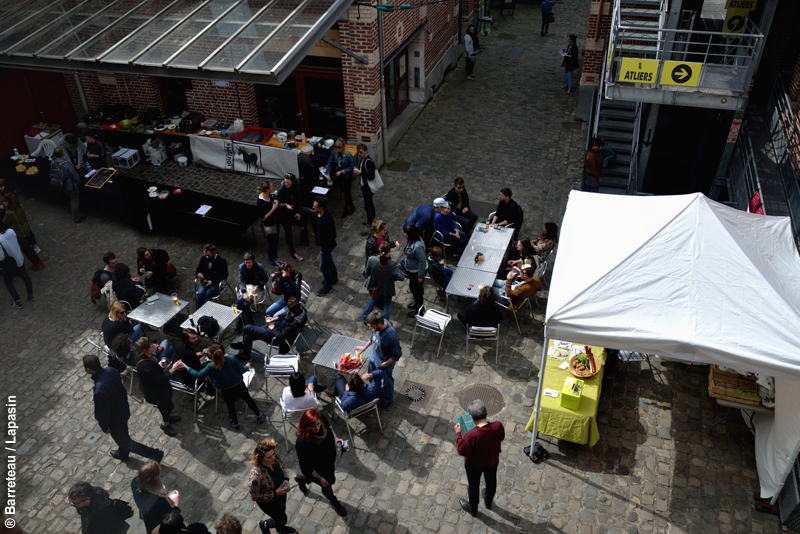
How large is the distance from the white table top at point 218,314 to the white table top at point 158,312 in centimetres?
29

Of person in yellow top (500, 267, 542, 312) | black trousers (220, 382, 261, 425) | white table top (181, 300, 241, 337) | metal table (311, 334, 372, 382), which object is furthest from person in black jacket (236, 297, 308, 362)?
person in yellow top (500, 267, 542, 312)

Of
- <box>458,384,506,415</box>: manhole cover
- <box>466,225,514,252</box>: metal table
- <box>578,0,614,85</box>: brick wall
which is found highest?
<box>578,0,614,85</box>: brick wall

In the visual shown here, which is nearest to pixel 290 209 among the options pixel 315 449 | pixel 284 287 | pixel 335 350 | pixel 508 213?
pixel 284 287

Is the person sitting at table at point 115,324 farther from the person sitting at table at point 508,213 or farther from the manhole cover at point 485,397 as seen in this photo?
the person sitting at table at point 508,213

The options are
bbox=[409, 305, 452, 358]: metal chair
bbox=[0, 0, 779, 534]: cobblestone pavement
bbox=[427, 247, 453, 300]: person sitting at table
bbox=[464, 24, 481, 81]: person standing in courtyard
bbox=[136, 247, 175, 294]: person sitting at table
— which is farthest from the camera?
bbox=[464, 24, 481, 81]: person standing in courtyard

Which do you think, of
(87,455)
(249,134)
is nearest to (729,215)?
(87,455)

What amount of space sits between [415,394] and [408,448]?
1.02 meters

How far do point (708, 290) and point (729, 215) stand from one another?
1.79 m

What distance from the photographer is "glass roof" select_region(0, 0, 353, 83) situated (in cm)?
1156

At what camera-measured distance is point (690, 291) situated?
6.79m

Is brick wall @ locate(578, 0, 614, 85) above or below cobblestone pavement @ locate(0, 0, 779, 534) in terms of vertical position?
above

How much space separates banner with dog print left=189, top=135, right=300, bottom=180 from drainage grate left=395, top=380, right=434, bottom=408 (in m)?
6.34

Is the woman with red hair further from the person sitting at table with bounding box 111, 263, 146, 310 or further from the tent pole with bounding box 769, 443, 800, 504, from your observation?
the tent pole with bounding box 769, 443, 800, 504

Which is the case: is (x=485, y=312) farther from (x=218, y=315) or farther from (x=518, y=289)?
(x=218, y=315)
